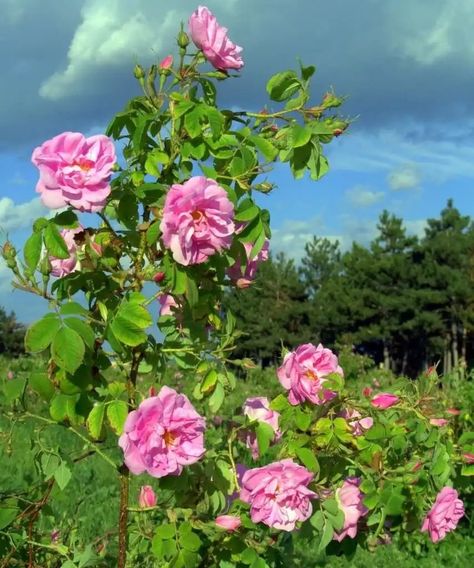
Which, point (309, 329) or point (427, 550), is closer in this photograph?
point (427, 550)

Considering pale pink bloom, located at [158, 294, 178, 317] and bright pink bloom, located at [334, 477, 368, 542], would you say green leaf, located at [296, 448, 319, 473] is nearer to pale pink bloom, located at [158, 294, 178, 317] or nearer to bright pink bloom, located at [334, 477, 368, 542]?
bright pink bloom, located at [334, 477, 368, 542]

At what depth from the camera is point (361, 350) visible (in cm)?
5319

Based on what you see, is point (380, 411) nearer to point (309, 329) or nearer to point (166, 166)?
point (166, 166)

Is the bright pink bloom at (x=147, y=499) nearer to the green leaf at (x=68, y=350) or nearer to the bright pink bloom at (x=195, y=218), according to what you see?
the green leaf at (x=68, y=350)

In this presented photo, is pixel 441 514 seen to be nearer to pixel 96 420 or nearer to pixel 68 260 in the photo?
pixel 96 420

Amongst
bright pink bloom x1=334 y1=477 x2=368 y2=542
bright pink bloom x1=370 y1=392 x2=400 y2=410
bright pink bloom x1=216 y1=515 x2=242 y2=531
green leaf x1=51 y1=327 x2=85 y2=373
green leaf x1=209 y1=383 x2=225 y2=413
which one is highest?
green leaf x1=51 y1=327 x2=85 y2=373

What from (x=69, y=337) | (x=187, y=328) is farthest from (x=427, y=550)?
(x=69, y=337)

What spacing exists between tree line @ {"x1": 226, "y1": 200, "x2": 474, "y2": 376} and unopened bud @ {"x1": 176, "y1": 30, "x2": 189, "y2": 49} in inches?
1572

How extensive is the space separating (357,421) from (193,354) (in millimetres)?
717

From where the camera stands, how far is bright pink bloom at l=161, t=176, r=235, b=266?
204 cm

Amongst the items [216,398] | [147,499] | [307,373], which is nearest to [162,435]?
[216,398]

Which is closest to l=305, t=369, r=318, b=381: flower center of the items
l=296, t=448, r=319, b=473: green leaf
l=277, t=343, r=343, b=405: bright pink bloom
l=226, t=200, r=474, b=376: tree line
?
l=277, t=343, r=343, b=405: bright pink bloom

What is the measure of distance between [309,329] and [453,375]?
147 ft

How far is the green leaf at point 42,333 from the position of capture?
6.52 ft
